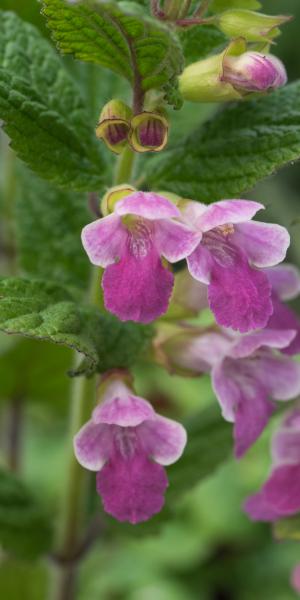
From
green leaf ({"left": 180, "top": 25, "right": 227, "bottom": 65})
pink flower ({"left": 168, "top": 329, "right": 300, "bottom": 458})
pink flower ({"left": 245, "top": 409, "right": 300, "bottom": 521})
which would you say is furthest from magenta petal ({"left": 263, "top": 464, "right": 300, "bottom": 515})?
green leaf ({"left": 180, "top": 25, "right": 227, "bottom": 65})

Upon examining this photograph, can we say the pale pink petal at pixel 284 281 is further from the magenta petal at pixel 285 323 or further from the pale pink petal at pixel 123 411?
the pale pink petal at pixel 123 411

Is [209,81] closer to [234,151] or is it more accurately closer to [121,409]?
[234,151]

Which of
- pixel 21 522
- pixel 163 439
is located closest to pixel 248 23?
pixel 163 439

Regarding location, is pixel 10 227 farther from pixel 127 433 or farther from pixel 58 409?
pixel 127 433

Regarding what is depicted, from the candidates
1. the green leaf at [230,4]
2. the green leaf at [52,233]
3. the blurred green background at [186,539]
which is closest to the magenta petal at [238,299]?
the green leaf at [230,4]

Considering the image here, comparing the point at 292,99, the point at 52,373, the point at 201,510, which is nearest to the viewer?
the point at 292,99

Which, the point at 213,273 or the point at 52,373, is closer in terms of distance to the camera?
the point at 213,273

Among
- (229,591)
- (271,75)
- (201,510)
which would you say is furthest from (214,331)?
(229,591)
